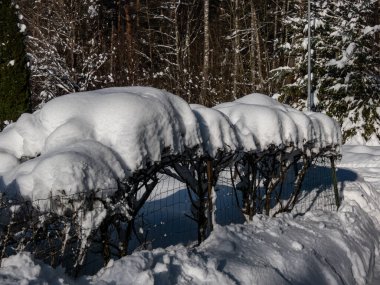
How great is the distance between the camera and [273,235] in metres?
5.79

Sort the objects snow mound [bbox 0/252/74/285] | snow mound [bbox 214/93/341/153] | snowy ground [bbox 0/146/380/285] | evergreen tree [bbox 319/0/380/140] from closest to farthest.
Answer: snow mound [bbox 0/252/74/285] < snowy ground [bbox 0/146/380/285] < snow mound [bbox 214/93/341/153] < evergreen tree [bbox 319/0/380/140]

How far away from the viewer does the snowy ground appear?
11.8 feet

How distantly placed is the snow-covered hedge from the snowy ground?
458 mm

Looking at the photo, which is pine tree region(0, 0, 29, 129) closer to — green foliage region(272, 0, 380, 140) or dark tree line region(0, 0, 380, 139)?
dark tree line region(0, 0, 380, 139)

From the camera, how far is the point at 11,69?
1368 cm

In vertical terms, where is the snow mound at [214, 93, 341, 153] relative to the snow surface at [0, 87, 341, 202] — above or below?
below

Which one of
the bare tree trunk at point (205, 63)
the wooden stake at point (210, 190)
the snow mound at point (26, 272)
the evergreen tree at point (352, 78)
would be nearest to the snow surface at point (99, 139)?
the wooden stake at point (210, 190)

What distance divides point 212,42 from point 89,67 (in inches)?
416

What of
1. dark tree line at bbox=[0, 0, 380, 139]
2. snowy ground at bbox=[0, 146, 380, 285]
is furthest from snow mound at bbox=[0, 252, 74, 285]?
dark tree line at bbox=[0, 0, 380, 139]

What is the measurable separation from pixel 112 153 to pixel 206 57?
14348mm

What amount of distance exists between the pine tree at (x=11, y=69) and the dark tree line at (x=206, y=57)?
177 cm

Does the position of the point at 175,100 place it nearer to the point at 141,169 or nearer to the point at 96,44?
the point at 141,169

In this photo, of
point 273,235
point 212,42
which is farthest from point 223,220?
point 212,42

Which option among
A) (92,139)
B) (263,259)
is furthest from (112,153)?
(263,259)
